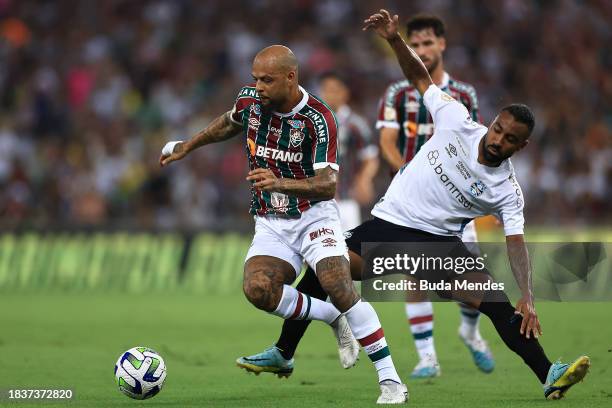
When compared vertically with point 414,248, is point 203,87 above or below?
above

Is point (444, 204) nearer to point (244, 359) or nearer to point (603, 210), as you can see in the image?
point (244, 359)

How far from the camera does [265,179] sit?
7.27 metres

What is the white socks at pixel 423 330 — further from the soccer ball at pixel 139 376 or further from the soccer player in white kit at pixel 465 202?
the soccer ball at pixel 139 376

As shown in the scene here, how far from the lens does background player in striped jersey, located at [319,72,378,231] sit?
12.9 metres

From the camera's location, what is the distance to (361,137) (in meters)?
13.2

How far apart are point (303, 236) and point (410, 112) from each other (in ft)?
7.59

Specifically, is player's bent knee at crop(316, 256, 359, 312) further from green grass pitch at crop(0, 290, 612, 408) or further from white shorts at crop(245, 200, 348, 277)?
green grass pitch at crop(0, 290, 612, 408)

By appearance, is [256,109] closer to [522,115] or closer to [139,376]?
[522,115]

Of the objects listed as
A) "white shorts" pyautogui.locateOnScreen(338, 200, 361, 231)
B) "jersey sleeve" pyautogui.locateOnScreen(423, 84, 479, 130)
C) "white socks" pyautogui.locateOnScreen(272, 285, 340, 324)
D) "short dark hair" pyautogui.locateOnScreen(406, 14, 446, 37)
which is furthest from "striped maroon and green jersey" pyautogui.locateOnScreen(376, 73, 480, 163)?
"white shorts" pyautogui.locateOnScreen(338, 200, 361, 231)

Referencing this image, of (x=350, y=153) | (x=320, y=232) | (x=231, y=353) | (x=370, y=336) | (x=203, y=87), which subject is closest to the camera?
(x=370, y=336)

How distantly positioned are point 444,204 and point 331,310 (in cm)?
108

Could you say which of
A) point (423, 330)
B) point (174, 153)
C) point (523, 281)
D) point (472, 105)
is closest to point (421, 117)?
point (472, 105)

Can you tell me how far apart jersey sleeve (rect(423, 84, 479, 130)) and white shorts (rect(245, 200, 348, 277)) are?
957 mm

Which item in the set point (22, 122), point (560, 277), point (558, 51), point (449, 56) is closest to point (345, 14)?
point (449, 56)
